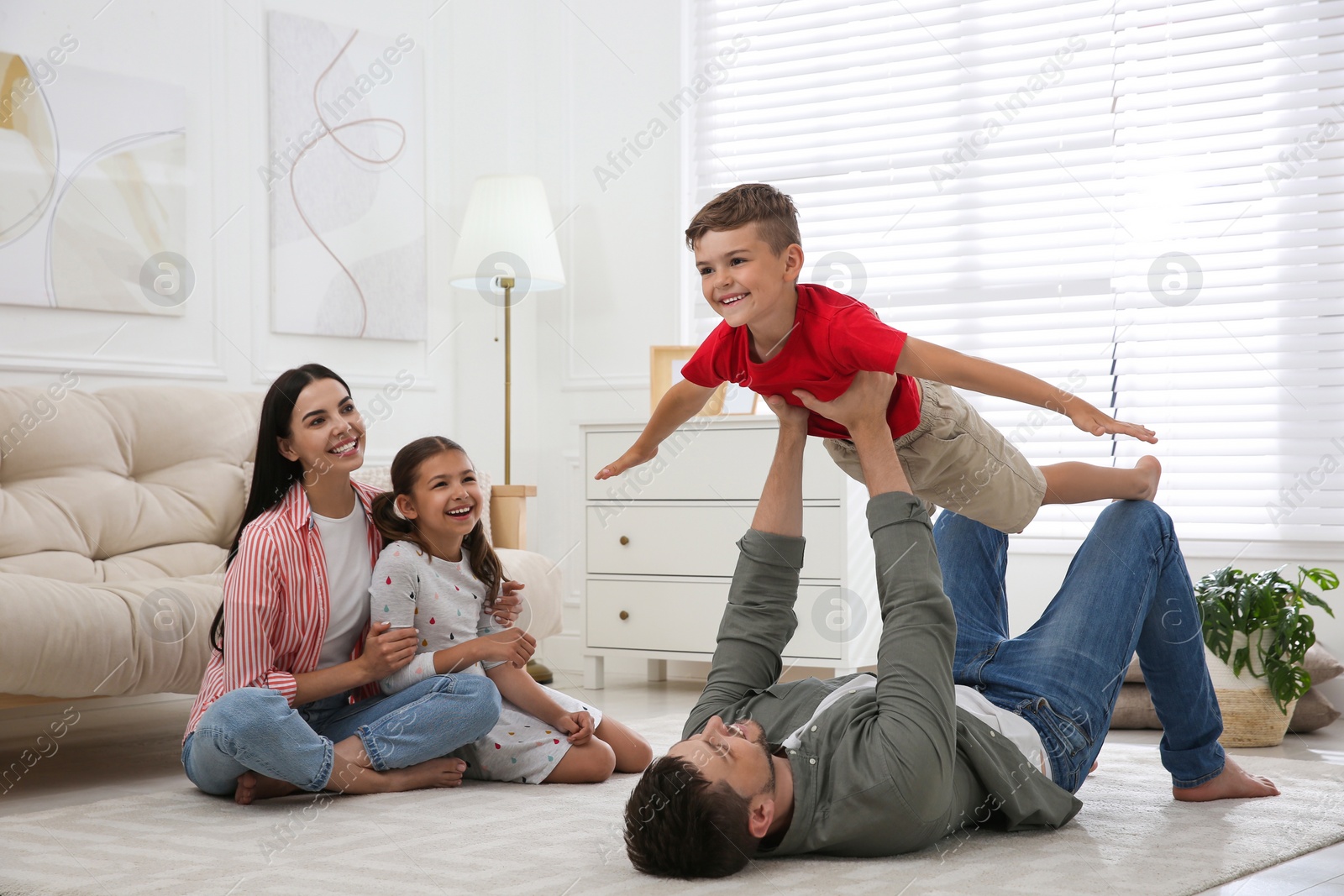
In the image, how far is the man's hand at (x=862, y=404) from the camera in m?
1.78

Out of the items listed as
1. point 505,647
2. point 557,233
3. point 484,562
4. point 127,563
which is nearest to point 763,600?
point 505,647

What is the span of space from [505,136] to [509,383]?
953mm

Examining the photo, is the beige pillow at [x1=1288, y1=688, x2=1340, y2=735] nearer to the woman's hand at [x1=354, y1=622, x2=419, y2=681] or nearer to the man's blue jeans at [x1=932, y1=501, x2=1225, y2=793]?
the man's blue jeans at [x1=932, y1=501, x2=1225, y2=793]

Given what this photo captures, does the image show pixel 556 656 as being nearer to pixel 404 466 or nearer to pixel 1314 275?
pixel 404 466

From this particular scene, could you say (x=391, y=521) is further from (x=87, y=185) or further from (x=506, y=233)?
(x=506, y=233)

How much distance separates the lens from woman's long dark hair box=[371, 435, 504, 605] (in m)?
2.34

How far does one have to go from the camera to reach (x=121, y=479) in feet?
10.1

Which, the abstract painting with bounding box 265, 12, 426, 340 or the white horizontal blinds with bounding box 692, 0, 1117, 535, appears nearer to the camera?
the white horizontal blinds with bounding box 692, 0, 1117, 535

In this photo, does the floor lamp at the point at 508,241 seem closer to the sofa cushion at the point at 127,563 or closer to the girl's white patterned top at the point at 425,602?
the sofa cushion at the point at 127,563

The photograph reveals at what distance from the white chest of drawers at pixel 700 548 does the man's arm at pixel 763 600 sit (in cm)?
174

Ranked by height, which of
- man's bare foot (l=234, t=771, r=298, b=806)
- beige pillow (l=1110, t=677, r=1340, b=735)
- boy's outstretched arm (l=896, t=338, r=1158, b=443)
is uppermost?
boy's outstretched arm (l=896, t=338, r=1158, b=443)

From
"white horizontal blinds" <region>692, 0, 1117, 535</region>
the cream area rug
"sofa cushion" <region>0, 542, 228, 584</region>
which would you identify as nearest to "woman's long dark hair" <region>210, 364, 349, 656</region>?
the cream area rug

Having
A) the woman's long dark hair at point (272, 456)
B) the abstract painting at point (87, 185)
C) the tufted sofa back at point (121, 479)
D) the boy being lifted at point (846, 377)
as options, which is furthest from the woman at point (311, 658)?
the abstract painting at point (87, 185)

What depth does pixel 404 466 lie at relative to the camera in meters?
2.36
